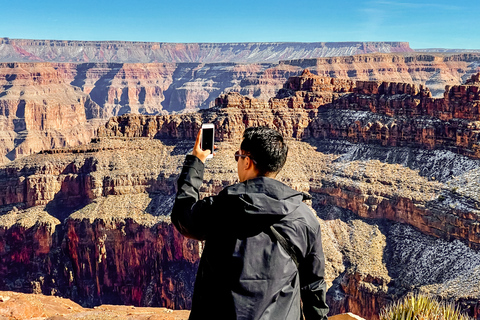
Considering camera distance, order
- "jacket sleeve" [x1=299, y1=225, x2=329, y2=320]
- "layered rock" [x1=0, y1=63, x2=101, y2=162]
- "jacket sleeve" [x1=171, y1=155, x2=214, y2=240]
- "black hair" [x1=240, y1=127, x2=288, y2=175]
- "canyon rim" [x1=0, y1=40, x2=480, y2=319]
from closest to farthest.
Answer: "jacket sleeve" [x1=171, y1=155, x2=214, y2=240], "black hair" [x1=240, y1=127, x2=288, y2=175], "jacket sleeve" [x1=299, y1=225, x2=329, y2=320], "canyon rim" [x1=0, y1=40, x2=480, y2=319], "layered rock" [x1=0, y1=63, x2=101, y2=162]

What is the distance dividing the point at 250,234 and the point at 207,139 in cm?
183

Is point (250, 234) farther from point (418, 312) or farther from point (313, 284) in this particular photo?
point (418, 312)

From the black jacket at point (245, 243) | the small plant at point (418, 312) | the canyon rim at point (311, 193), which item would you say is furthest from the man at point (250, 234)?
the canyon rim at point (311, 193)

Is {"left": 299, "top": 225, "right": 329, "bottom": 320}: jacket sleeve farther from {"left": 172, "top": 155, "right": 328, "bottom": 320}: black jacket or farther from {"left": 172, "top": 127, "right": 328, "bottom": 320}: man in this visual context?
{"left": 172, "top": 155, "right": 328, "bottom": 320}: black jacket

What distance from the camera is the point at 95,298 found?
5788 cm

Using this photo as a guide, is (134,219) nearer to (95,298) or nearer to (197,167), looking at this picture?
(95,298)

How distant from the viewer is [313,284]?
23.2 ft

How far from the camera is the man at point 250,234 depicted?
611 centimetres

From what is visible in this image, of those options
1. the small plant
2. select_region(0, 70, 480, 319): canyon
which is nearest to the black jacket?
the small plant

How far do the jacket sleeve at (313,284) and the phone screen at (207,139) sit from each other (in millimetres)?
2106

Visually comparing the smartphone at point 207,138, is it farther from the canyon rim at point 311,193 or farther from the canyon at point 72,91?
the canyon at point 72,91

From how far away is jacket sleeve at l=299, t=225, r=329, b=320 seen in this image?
693 cm

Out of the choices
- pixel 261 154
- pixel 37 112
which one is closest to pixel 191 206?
pixel 261 154

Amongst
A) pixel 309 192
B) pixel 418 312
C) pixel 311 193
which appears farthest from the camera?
pixel 311 193
